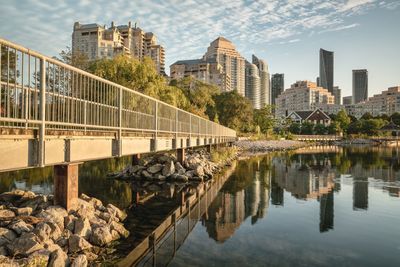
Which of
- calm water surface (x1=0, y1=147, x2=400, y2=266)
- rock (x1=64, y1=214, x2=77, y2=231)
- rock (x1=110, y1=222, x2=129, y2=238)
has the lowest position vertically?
calm water surface (x1=0, y1=147, x2=400, y2=266)

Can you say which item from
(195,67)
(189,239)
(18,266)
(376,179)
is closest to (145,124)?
(189,239)

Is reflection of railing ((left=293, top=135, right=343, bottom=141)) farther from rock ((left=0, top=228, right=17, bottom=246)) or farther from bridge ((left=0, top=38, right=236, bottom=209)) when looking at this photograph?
rock ((left=0, top=228, right=17, bottom=246))

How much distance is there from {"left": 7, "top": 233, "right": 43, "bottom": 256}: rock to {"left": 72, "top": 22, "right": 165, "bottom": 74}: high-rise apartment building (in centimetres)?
10959

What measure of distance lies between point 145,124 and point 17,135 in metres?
8.09

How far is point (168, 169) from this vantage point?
23.9 m

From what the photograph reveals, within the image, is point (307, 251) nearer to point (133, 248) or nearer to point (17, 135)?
point (133, 248)

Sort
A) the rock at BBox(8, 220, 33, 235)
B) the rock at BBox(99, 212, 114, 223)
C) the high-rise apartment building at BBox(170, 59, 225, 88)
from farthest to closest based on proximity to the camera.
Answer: the high-rise apartment building at BBox(170, 59, 225, 88) → the rock at BBox(99, 212, 114, 223) → the rock at BBox(8, 220, 33, 235)

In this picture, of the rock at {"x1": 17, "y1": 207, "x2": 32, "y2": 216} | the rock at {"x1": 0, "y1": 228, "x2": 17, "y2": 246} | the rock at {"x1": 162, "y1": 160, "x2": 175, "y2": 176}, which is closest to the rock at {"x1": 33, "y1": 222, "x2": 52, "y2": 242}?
the rock at {"x1": 0, "y1": 228, "x2": 17, "y2": 246}

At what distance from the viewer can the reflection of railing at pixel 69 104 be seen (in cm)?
735

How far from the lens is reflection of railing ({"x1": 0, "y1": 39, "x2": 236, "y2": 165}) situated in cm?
735

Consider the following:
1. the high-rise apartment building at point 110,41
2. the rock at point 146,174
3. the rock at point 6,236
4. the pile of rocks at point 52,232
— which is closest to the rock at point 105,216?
the pile of rocks at point 52,232

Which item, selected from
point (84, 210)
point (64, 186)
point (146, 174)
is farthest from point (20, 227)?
point (146, 174)

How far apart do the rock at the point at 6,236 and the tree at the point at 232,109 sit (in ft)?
240

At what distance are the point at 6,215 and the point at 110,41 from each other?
433ft
